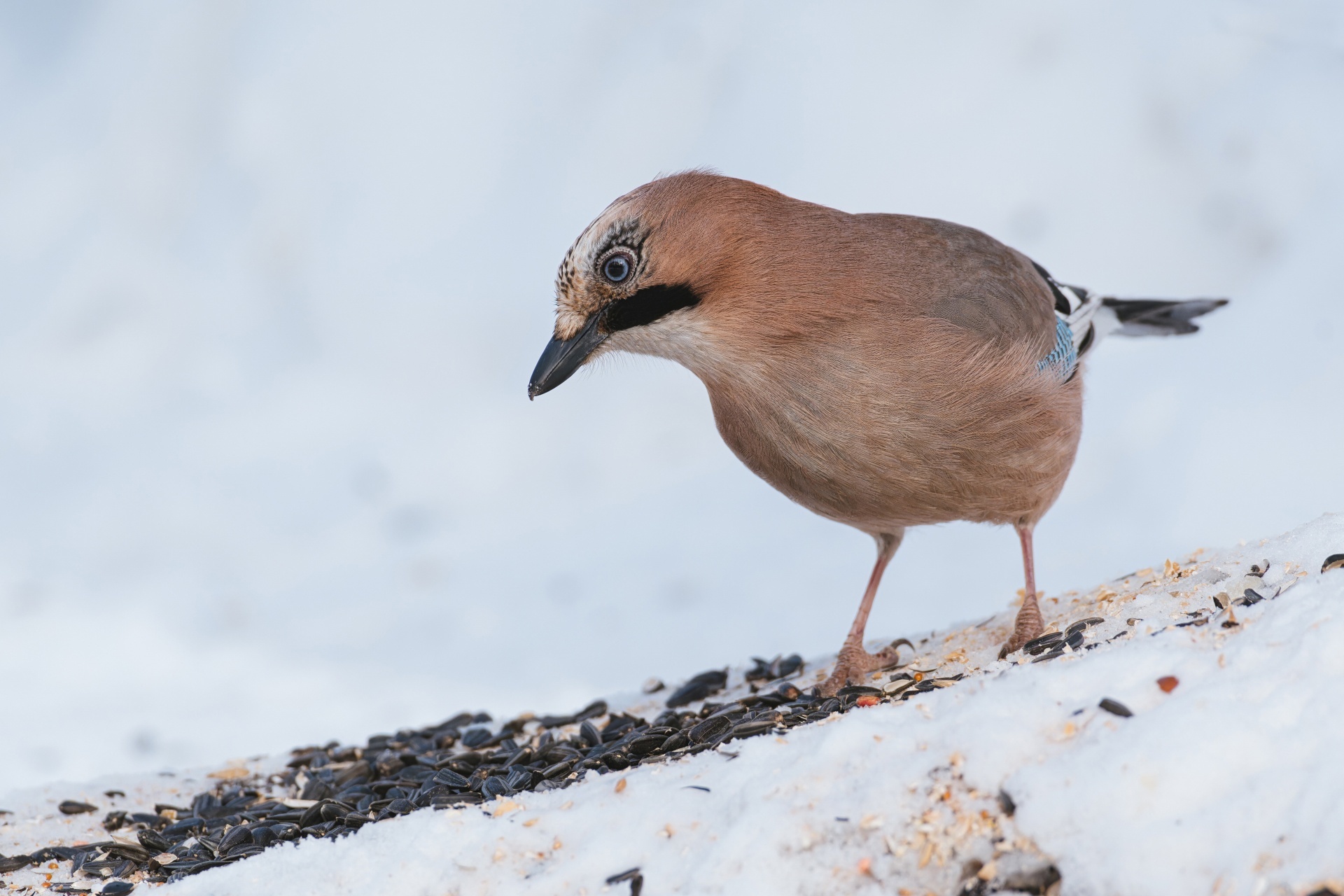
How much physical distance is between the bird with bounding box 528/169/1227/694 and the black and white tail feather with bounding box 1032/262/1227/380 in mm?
420

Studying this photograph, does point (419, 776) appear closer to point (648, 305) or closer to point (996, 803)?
point (648, 305)

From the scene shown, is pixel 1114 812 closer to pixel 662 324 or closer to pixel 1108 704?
pixel 1108 704

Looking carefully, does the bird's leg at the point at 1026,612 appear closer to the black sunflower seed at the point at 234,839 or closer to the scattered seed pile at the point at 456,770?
the scattered seed pile at the point at 456,770

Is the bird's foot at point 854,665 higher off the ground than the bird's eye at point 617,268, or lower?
lower

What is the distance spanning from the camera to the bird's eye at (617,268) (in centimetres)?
366

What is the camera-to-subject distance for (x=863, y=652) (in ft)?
15.6

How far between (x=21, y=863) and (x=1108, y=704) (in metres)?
3.77

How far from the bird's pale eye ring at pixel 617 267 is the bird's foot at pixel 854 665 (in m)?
1.83

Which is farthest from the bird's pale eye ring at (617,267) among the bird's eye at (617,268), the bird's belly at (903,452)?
the bird's belly at (903,452)

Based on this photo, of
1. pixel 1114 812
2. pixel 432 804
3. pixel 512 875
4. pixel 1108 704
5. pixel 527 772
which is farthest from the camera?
pixel 527 772

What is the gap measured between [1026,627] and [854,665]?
2.29 feet

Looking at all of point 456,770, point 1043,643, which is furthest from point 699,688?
point 1043,643

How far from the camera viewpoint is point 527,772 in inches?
156

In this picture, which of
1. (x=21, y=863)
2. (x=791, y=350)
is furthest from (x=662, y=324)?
(x=21, y=863)
